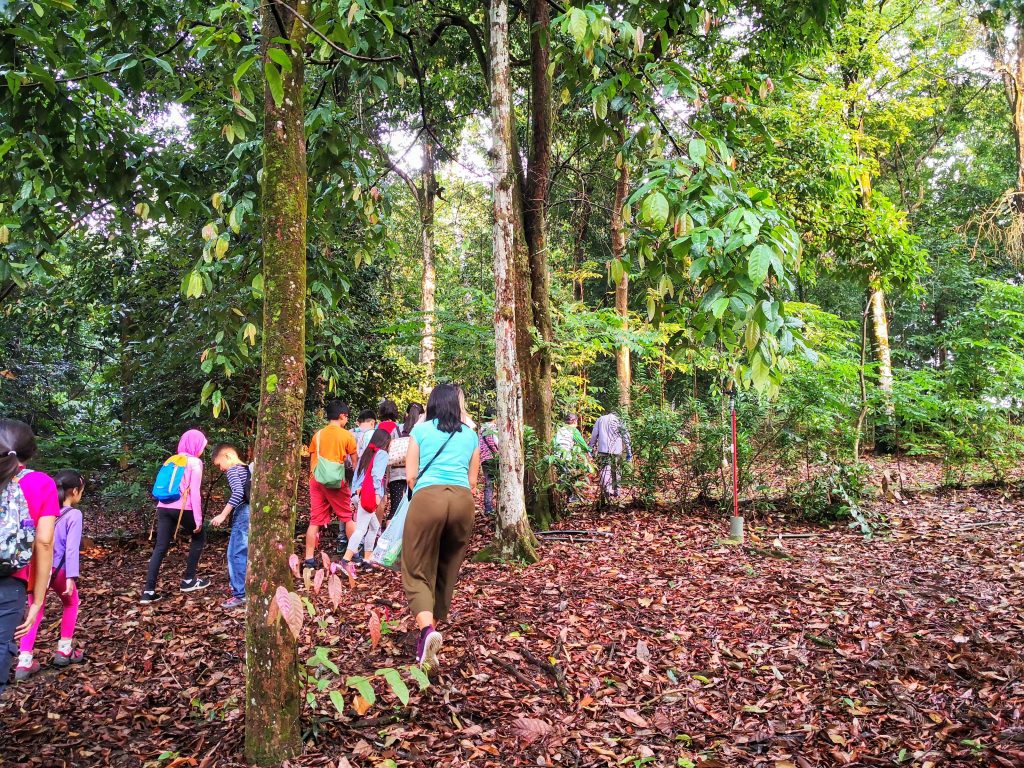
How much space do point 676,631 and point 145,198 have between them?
17.2 ft

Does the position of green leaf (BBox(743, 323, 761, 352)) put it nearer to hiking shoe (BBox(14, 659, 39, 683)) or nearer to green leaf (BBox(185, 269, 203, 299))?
green leaf (BBox(185, 269, 203, 299))

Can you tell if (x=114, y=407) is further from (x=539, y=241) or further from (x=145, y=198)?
(x=539, y=241)

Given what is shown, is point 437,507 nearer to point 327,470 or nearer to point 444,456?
point 444,456

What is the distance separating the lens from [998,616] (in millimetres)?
4395

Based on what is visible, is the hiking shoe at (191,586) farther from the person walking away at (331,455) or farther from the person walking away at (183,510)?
the person walking away at (331,455)

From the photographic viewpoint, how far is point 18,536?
2.85 meters

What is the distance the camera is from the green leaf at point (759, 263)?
289cm

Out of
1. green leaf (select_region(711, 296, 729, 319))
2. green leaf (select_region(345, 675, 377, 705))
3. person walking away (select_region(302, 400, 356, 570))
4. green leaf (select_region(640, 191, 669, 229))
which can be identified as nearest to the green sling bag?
person walking away (select_region(302, 400, 356, 570))

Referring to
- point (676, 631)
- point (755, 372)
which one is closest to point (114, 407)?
point (676, 631)

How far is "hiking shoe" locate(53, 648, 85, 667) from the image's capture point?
4.57m

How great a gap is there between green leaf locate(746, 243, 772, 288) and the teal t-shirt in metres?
2.12

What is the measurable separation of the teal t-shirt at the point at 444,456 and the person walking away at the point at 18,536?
2016mm

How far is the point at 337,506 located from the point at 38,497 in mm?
3650

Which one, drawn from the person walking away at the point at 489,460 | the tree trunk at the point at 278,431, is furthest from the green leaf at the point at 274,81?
the person walking away at the point at 489,460
